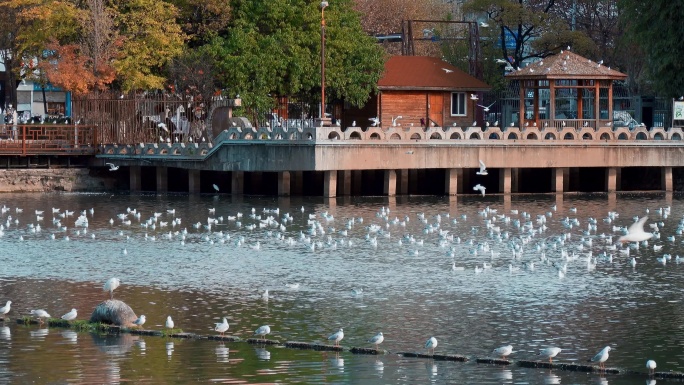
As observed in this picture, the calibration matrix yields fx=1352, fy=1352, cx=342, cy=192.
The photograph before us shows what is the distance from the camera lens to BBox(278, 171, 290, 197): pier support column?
199 feet

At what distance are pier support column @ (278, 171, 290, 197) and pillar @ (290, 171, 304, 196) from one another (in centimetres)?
104

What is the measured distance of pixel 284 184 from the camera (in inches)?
2397

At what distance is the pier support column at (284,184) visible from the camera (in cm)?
6072

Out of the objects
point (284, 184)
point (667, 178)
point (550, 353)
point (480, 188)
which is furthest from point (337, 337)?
point (667, 178)

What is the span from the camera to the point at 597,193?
63.8 meters

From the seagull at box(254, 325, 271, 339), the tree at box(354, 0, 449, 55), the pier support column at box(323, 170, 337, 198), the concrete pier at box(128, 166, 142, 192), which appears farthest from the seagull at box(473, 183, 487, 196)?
the tree at box(354, 0, 449, 55)

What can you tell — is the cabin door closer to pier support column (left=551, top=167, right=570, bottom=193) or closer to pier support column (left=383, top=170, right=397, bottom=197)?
pier support column (left=551, top=167, right=570, bottom=193)

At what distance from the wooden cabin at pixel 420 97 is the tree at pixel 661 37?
9985mm

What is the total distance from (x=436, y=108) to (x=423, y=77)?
1932 millimetres

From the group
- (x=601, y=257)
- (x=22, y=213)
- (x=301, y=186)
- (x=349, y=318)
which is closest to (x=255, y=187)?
(x=301, y=186)

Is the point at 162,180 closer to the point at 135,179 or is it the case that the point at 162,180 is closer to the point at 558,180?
the point at 135,179

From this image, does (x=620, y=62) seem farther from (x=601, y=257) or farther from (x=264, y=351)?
(x=264, y=351)

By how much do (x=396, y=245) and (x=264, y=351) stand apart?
1741 cm

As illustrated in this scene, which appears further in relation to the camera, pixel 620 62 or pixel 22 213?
pixel 620 62
